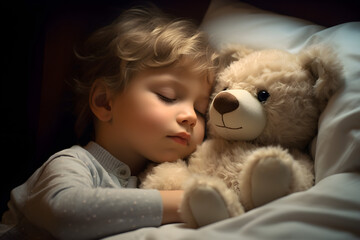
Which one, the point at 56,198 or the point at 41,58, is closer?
the point at 56,198

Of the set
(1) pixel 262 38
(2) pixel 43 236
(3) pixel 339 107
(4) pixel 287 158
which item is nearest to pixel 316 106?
(3) pixel 339 107

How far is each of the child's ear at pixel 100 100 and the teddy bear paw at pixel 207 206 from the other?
45 centimetres

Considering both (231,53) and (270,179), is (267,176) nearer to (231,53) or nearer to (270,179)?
(270,179)

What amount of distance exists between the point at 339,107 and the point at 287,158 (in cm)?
18

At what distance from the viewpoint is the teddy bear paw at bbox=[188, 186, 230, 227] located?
2.03ft

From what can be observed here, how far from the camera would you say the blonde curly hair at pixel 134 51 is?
962 mm

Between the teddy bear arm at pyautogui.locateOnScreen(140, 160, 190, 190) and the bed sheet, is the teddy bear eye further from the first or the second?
the teddy bear arm at pyautogui.locateOnScreen(140, 160, 190, 190)

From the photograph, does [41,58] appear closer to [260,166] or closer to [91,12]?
[91,12]

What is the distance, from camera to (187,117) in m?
0.87

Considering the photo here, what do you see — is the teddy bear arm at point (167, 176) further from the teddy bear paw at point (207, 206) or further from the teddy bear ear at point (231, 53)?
the teddy bear ear at point (231, 53)

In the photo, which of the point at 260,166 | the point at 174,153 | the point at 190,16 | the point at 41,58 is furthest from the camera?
the point at 190,16

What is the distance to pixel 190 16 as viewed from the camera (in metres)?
1.22

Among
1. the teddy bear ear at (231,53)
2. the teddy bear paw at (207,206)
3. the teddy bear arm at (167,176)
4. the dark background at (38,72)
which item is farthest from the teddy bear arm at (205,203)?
the dark background at (38,72)

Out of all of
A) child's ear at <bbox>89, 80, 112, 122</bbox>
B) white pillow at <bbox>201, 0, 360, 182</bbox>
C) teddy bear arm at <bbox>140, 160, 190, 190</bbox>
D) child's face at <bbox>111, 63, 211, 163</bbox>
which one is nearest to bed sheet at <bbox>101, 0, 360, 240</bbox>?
white pillow at <bbox>201, 0, 360, 182</bbox>
